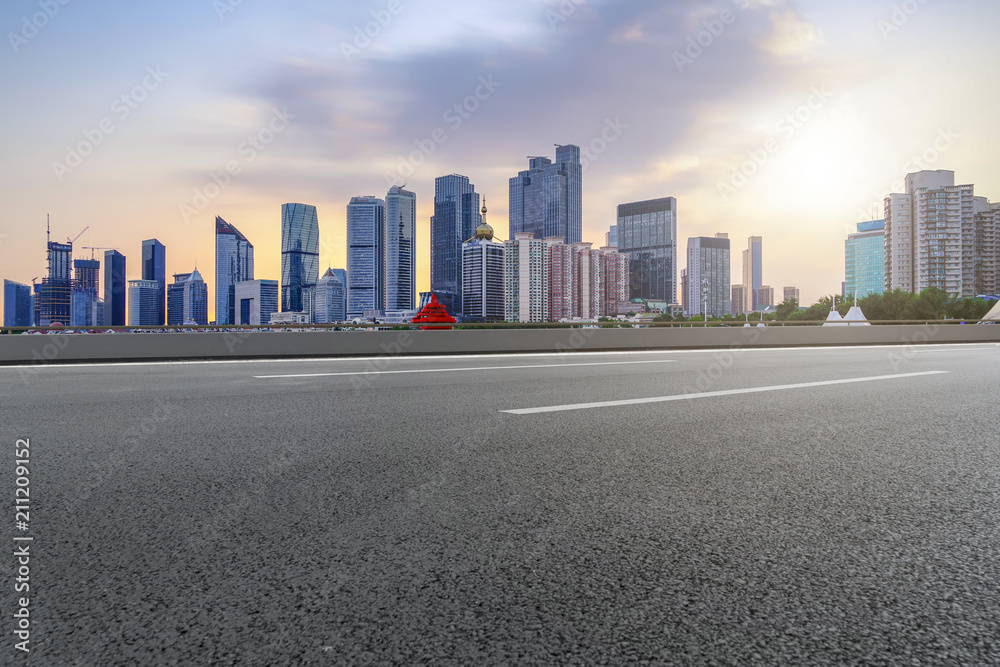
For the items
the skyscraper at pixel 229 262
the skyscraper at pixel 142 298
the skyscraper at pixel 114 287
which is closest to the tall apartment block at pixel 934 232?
the skyscraper at pixel 229 262

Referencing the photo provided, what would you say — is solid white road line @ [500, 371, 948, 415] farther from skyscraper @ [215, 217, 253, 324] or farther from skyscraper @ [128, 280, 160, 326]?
skyscraper @ [215, 217, 253, 324]

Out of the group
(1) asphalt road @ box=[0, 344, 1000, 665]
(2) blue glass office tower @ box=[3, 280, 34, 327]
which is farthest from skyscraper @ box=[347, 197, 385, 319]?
(1) asphalt road @ box=[0, 344, 1000, 665]

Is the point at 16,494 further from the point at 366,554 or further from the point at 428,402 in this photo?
the point at 428,402

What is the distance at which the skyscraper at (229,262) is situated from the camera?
10464 cm

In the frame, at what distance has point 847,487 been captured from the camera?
3.27 m

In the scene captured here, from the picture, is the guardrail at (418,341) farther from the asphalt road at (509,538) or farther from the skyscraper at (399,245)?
the skyscraper at (399,245)

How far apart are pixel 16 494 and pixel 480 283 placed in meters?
110

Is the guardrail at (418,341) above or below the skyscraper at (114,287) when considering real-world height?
below

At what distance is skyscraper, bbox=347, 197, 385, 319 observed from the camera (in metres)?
148

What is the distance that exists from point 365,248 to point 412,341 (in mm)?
135041

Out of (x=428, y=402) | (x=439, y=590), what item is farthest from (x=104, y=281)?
(x=439, y=590)

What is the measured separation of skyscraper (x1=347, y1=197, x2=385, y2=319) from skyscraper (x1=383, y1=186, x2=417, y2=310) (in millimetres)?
2279

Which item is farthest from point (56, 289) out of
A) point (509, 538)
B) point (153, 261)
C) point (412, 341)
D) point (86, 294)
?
point (153, 261)

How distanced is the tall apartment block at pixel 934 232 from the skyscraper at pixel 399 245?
A: 112288 millimetres
